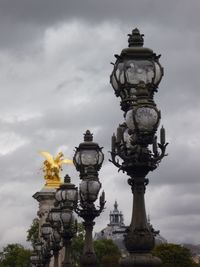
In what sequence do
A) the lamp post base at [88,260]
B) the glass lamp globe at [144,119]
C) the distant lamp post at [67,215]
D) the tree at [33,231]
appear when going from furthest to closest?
1. the tree at [33,231]
2. the distant lamp post at [67,215]
3. the lamp post base at [88,260]
4. the glass lamp globe at [144,119]

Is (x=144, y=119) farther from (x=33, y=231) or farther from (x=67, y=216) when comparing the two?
(x=33, y=231)

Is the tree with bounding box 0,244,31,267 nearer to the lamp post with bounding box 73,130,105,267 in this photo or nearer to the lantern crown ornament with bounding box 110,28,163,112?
the lamp post with bounding box 73,130,105,267

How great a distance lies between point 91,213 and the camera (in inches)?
684

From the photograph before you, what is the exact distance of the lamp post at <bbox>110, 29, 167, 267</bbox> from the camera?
11.1m

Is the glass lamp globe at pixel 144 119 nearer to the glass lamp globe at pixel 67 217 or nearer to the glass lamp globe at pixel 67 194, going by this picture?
the glass lamp globe at pixel 67 194

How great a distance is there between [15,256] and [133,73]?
123m

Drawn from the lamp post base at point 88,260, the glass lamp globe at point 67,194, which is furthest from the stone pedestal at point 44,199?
the lamp post base at point 88,260

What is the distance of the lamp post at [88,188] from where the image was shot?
674 inches

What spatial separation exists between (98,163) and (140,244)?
6.73 meters

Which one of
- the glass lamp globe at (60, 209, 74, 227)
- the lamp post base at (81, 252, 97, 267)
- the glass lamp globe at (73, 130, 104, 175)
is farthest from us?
the glass lamp globe at (60, 209, 74, 227)

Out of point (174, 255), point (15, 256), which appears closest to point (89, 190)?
point (174, 255)

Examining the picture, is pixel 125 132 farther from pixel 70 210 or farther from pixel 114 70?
pixel 70 210

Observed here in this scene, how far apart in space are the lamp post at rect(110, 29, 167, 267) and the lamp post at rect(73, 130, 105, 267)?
4.43 m

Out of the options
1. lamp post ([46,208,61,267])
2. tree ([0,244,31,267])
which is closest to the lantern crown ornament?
lamp post ([46,208,61,267])
